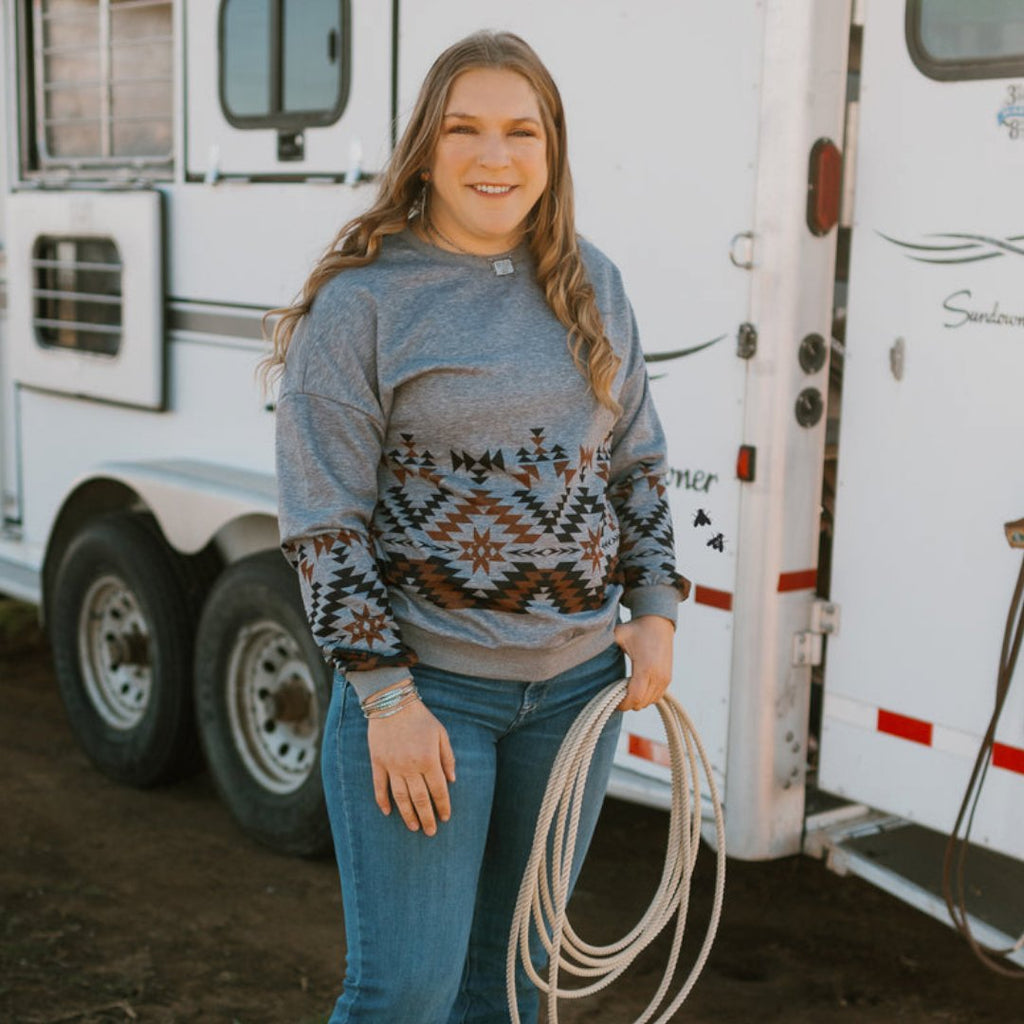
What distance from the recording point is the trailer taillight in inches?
127

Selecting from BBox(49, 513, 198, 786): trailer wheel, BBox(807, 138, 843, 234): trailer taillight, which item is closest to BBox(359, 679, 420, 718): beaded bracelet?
BBox(807, 138, 843, 234): trailer taillight

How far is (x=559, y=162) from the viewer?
227 cm

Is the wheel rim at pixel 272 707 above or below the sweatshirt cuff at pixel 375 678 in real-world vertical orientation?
below

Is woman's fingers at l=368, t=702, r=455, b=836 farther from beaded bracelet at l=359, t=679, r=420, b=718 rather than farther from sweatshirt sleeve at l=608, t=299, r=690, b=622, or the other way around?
sweatshirt sleeve at l=608, t=299, r=690, b=622

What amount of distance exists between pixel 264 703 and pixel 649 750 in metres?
1.30

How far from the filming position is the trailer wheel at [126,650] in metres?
4.74

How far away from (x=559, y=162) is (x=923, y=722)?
151 cm

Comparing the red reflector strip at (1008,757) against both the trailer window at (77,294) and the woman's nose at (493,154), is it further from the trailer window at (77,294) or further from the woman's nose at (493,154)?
the trailer window at (77,294)

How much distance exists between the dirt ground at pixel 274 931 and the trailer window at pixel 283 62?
2038 mm

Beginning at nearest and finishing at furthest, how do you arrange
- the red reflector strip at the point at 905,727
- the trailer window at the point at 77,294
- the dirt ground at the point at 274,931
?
the red reflector strip at the point at 905,727
the dirt ground at the point at 274,931
the trailer window at the point at 77,294

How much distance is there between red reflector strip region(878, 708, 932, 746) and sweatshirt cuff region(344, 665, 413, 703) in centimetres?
150

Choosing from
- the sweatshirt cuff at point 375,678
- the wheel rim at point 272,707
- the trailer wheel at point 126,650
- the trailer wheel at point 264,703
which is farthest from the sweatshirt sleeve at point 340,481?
the trailer wheel at point 126,650

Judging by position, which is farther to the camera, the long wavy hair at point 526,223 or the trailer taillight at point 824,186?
the trailer taillight at point 824,186

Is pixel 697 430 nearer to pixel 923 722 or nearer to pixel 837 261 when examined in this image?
pixel 837 261
